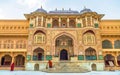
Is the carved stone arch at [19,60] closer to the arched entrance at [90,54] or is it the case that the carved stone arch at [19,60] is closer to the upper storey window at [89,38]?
the arched entrance at [90,54]

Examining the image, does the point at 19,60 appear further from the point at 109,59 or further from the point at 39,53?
the point at 109,59

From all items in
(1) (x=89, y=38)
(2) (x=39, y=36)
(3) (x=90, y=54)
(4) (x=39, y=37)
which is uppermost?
(2) (x=39, y=36)

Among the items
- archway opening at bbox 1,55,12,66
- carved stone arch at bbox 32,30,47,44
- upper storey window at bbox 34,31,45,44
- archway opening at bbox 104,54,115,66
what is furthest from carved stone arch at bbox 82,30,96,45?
archway opening at bbox 1,55,12,66

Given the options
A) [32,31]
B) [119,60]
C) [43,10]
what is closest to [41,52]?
[32,31]

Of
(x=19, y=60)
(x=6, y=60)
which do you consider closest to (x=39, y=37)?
(x=19, y=60)

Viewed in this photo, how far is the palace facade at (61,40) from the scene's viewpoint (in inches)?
1113

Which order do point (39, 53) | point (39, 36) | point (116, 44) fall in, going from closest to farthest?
point (39, 36) → point (39, 53) → point (116, 44)

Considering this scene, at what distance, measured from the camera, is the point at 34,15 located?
30.1 metres

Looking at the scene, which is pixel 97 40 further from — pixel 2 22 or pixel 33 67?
pixel 2 22

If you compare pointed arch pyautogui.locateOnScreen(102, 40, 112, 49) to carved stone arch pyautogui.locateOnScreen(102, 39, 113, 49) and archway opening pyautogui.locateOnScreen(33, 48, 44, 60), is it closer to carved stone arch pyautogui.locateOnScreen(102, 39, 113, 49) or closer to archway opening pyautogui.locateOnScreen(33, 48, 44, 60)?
carved stone arch pyautogui.locateOnScreen(102, 39, 113, 49)

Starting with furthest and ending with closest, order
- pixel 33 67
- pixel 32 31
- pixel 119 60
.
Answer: pixel 119 60 < pixel 32 31 < pixel 33 67

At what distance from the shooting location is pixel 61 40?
30625 mm

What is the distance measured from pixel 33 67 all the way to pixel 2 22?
11811 millimetres

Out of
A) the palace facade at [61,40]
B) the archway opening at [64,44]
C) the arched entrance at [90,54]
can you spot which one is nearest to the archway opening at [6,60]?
the palace facade at [61,40]
